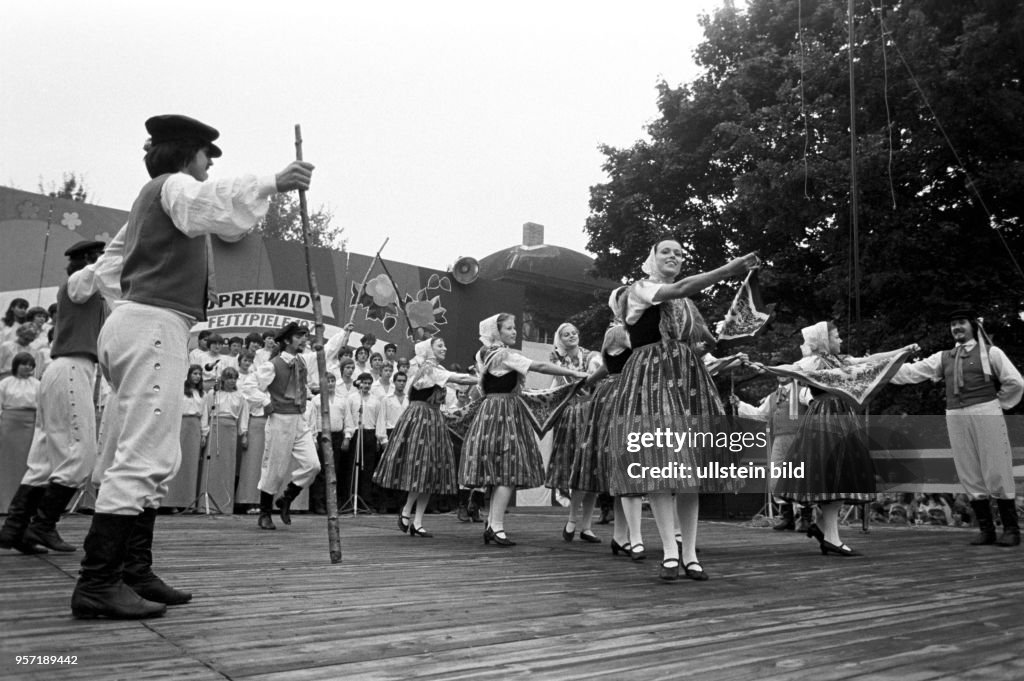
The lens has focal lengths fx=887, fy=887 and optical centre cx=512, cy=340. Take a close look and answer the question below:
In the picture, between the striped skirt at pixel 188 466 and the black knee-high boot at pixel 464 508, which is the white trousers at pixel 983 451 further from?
the striped skirt at pixel 188 466

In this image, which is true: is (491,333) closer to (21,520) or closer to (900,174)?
(21,520)

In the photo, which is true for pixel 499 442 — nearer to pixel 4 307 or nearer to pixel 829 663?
pixel 829 663

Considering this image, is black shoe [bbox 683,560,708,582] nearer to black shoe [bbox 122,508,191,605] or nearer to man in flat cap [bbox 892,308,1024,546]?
black shoe [bbox 122,508,191,605]

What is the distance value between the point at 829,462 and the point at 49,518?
4.80m

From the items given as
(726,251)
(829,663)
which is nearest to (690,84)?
(726,251)

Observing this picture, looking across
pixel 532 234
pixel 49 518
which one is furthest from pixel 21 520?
pixel 532 234

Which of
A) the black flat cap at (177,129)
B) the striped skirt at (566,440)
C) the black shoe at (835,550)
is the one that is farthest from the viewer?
the striped skirt at (566,440)

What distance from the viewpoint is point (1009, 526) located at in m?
7.09

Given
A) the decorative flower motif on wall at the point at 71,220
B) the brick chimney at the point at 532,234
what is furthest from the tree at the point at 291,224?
the decorative flower motif on wall at the point at 71,220

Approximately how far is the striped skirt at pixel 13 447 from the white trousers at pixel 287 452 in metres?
Result: 2.24

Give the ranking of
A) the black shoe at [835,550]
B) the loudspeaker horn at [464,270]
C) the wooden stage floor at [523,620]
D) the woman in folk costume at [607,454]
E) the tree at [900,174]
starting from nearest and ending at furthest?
the wooden stage floor at [523,620]
the woman in folk costume at [607,454]
the black shoe at [835,550]
the tree at [900,174]
the loudspeaker horn at [464,270]

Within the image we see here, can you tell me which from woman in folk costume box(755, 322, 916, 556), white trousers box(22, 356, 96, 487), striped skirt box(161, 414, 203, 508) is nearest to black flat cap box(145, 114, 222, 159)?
white trousers box(22, 356, 96, 487)

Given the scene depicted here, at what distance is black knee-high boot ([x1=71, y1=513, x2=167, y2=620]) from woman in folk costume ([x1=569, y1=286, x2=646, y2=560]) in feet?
9.84

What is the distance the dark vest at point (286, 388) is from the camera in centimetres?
784
